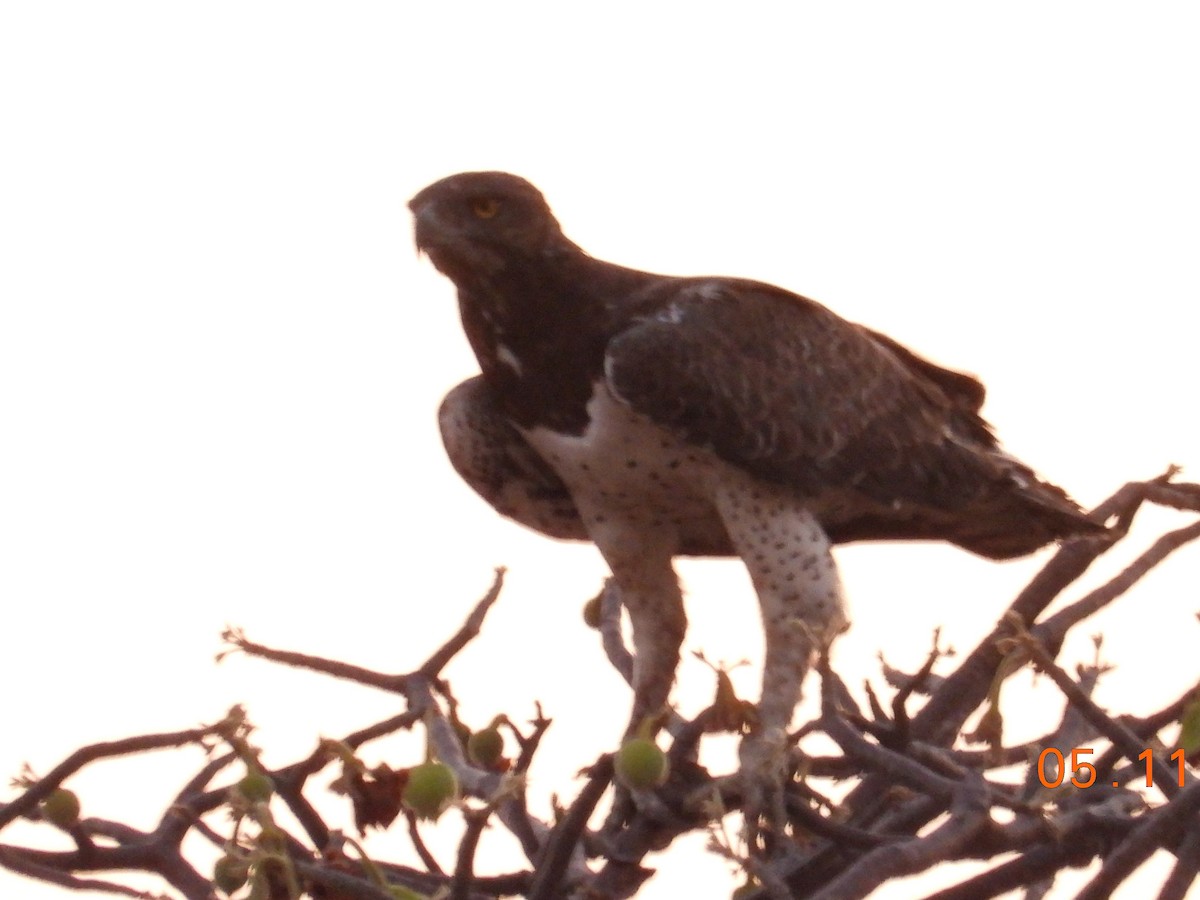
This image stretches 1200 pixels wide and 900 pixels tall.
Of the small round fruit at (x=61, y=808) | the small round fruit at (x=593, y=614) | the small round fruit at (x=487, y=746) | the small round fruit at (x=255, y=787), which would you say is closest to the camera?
the small round fruit at (x=255, y=787)

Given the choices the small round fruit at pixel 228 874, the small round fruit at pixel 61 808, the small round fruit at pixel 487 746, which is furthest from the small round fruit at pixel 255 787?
the small round fruit at pixel 487 746

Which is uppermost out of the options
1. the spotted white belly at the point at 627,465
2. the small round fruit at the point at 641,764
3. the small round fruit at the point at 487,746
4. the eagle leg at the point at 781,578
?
the spotted white belly at the point at 627,465

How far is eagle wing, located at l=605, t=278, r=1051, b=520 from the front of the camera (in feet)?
14.2

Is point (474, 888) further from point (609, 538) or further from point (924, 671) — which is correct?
point (609, 538)

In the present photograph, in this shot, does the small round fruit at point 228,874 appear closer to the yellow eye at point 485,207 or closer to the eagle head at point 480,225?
the eagle head at point 480,225

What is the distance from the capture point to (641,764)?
106 inches

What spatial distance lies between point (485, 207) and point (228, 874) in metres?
2.05

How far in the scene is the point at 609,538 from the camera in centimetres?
466

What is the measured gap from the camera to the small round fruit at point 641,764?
2.66 metres

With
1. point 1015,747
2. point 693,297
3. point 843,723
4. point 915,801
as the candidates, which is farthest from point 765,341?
point 843,723

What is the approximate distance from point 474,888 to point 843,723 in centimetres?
76

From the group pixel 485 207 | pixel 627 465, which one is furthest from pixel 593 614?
pixel 485 207

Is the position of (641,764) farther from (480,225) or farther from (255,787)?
(480,225)

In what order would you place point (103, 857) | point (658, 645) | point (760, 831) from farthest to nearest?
1. point (658, 645)
2. point (760, 831)
3. point (103, 857)
